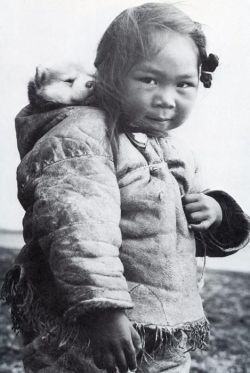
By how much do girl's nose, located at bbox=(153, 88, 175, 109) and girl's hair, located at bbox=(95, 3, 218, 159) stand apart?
0.07 metres

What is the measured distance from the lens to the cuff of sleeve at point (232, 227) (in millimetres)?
1399

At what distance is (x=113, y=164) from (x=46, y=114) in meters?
0.22

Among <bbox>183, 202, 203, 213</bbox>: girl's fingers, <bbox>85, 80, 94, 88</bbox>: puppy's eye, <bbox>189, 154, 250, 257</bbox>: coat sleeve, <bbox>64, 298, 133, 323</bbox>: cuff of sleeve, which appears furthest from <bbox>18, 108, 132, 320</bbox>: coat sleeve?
<bbox>189, 154, 250, 257</bbox>: coat sleeve

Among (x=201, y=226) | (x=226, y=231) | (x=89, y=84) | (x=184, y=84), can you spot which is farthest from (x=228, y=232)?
(x=89, y=84)

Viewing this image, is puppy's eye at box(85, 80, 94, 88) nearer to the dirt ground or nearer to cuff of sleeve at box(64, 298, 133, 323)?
cuff of sleeve at box(64, 298, 133, 323)

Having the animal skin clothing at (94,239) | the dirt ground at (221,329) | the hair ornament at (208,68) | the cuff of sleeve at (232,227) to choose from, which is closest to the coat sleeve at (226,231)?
the cuff of sleeve at (232,227)

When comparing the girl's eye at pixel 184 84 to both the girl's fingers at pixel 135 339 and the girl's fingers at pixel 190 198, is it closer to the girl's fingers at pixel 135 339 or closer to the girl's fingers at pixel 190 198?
the girl's fingers at pixel 190 198

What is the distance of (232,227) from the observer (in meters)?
1.41

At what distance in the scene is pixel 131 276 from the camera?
3.73 feet

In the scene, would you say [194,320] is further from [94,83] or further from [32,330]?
[94,83]

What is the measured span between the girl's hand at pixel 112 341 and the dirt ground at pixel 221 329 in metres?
1.49

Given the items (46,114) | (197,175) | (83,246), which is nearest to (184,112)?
(197,175)

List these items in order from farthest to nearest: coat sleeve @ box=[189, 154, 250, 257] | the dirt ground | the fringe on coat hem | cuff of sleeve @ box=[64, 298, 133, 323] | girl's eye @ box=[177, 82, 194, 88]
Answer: the dirt ground → coat sleeve @ box=[189, 154, 250, 257] → girl's eye @ box=[177, 82, 194, 88] → the fringe on coat hem → cuff of sleeve @ box=[64, 298, 133, 323]

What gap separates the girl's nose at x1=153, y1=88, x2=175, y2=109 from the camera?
118 cm
